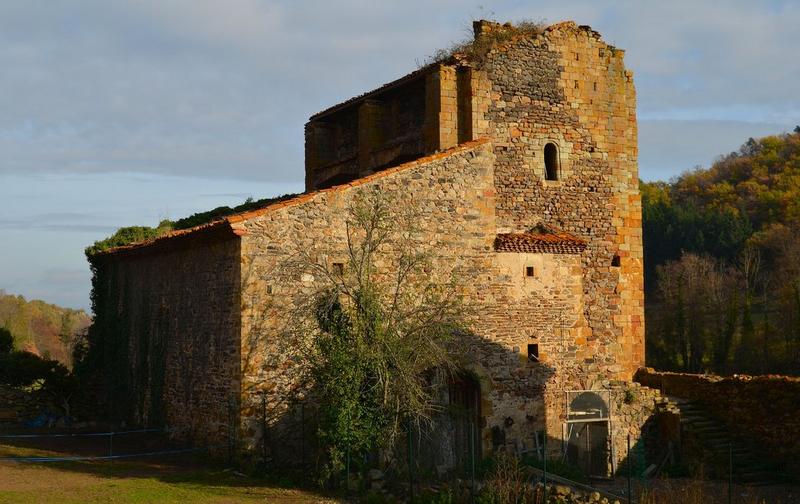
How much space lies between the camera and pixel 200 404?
18359 mm

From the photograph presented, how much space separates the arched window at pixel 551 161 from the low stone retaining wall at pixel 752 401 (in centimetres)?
520

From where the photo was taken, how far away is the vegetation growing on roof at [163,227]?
87.3 feet

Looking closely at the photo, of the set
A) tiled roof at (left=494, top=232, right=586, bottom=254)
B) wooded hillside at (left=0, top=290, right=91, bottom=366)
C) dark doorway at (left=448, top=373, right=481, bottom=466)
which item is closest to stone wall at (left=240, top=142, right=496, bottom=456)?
tiled roof at (left=494, top=232, right=586, bottom=254)

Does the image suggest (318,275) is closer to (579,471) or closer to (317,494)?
(317,494)

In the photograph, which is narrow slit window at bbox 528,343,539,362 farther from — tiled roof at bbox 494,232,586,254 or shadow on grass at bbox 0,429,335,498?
shadow on grass at bbox 0,429,335,498

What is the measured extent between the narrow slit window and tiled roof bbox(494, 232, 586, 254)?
2030 mm

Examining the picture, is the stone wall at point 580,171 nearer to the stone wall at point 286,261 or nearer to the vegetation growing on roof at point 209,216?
the stone wall at point 286,261

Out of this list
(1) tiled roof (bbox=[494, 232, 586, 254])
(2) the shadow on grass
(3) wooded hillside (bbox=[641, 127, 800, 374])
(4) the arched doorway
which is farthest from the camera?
(3) wooded hillside (bbox=[641, 127, 800, 374])

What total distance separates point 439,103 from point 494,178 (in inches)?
83.8

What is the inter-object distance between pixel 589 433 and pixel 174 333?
9.47 m

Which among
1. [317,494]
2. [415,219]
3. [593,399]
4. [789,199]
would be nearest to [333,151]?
[415,219]

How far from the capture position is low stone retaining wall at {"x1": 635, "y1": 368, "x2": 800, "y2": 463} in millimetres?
19750

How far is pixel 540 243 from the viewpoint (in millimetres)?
19906

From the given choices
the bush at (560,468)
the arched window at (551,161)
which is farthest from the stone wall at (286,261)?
the bush at (560,468)
